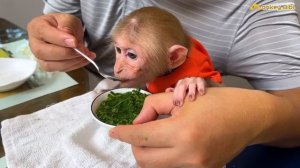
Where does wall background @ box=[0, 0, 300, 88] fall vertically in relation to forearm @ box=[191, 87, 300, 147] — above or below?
below

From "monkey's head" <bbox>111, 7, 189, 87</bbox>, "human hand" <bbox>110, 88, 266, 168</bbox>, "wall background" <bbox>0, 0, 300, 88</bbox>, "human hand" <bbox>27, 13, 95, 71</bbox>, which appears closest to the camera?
"human hand" <bbox>110, 88, 266, 168</bbox>

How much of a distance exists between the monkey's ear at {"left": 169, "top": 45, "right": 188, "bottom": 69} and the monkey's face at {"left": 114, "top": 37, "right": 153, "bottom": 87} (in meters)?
0.04

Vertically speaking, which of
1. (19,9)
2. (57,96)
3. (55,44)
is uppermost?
(55,44)

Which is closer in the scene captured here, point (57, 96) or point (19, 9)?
point (57, 96)

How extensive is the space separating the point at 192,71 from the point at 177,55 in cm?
4

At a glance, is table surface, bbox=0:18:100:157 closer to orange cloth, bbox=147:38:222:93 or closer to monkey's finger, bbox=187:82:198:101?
orange cloth, bbox=147:38:222:93

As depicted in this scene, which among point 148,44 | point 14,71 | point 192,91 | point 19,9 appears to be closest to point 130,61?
point 148,44

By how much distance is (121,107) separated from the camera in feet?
1.89

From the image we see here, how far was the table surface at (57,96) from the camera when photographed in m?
0.65

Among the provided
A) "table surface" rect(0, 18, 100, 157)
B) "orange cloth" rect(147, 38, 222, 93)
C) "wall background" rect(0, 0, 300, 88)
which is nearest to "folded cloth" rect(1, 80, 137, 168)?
"table surface" rect(0, 18, 100, 157)

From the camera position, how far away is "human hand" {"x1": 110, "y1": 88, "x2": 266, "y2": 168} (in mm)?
395

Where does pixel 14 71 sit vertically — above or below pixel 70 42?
below

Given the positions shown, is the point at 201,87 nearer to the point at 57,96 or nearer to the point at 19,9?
the point at 57,96

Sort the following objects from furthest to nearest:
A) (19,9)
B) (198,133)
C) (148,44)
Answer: (19,9) → (148,44) → (198,133)
